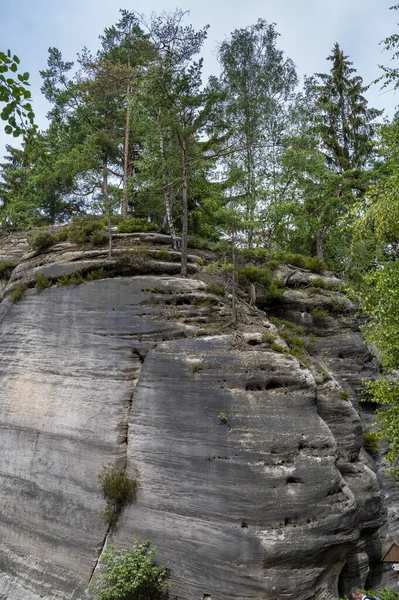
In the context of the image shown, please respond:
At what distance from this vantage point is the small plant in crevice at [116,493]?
9.99 meters

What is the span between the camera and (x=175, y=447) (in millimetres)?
9969

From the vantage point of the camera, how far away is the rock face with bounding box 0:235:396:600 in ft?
29.5

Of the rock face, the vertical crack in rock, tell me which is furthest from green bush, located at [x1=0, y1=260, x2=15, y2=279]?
the vertical crack in rock

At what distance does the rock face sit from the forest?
255 cm

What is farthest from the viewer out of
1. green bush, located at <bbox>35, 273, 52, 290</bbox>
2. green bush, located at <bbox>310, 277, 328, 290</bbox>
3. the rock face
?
green bush, located at <bbox>310, 277, 328, 290</bbox>

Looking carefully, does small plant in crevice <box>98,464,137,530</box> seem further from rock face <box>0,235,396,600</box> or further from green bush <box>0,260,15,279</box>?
green bush <box>0,260,15,279</box>

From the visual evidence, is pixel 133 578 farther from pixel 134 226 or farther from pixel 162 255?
pixel 134 226

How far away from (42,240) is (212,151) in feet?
28.4

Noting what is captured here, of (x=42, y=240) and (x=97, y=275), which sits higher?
(x=42, y=240)

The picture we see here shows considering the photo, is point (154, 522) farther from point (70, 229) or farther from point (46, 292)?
point (70, 229)

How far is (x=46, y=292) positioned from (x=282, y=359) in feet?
24.6

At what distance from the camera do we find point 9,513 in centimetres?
1174

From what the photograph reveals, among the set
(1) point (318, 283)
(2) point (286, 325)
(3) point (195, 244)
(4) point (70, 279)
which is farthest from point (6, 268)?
(1) point (318, 283)

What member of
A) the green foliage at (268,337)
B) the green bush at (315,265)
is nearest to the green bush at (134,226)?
the green bush at (315,265)
